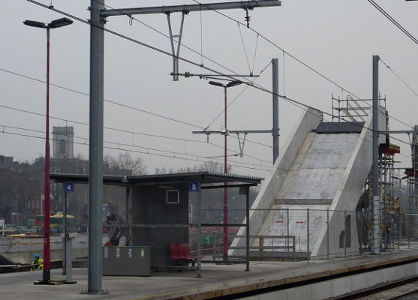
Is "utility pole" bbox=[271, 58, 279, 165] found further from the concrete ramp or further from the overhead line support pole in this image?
the overhead line support pole

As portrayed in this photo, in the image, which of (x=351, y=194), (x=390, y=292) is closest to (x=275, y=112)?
(x=351, y=194)

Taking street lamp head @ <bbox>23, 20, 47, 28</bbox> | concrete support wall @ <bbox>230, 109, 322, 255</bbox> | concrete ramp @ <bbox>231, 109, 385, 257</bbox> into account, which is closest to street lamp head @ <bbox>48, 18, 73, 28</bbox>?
street lamp head @ <bbox>23, 20, 47, 28</bbox>

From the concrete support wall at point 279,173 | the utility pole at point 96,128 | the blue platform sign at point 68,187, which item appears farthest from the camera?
the concrete support wall at point 279,173

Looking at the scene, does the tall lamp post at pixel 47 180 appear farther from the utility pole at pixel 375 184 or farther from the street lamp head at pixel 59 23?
the utility pole at pixel 375 184

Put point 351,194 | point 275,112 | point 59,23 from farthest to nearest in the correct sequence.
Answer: point 351,194 < point 275,112 < point 59,23

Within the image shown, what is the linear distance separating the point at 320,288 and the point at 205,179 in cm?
455

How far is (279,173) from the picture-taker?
42.8 meters

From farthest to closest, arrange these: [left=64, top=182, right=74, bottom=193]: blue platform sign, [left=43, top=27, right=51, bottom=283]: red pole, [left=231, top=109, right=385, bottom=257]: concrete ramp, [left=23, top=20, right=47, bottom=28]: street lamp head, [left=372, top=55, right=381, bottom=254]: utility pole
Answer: [left=372, top=55, right=381, bottom=254]: utility pole, [left=231, top=109, right=385, bottom=257]: concrete ramp, [left=23, top=20, right=47, bottom=28]: street lamp head, [left=64, top=182, right=74, bottom=193]: blue platform sign, [left=43, top=27, right=51, bottom=283]: red pole

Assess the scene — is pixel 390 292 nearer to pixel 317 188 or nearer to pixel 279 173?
pixel 317 188

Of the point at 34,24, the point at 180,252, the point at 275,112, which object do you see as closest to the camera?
the point at 34,24

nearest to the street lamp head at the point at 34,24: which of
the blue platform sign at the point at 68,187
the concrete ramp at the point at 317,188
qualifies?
the blue platform sign at the point at 68,187

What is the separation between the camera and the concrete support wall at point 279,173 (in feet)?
130

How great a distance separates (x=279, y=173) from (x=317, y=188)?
6.68 ft

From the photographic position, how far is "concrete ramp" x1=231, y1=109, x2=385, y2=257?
38.5 metres
